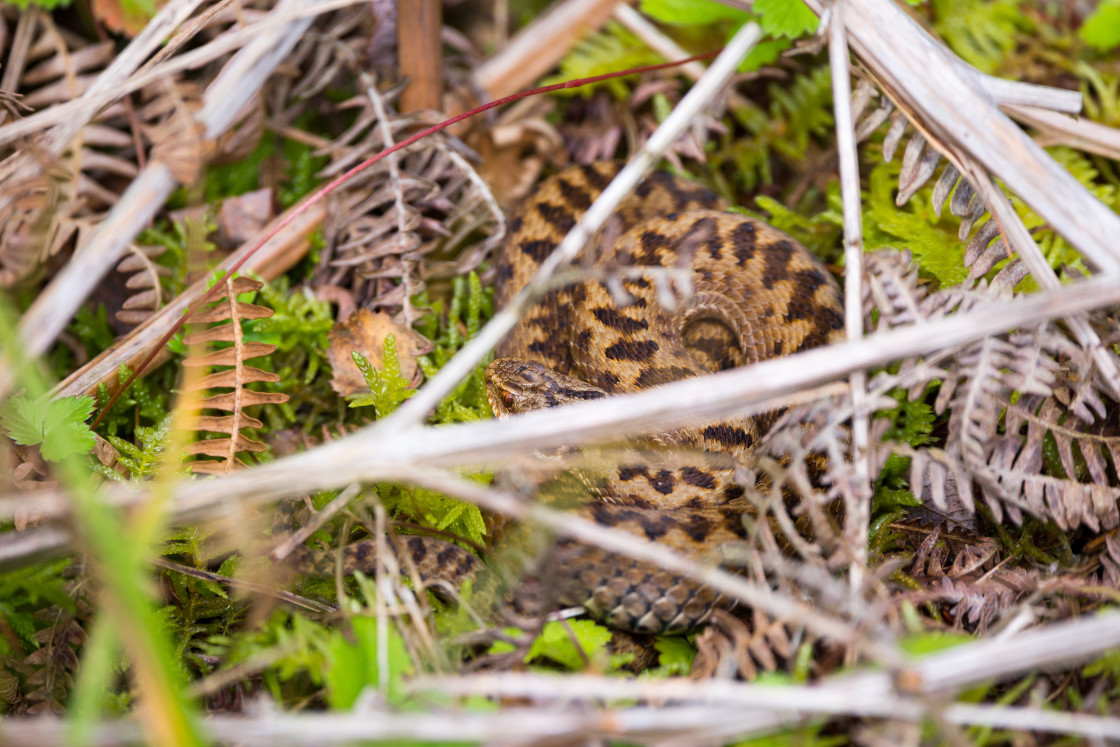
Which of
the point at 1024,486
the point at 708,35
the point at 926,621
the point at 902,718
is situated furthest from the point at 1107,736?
the point at 708,35

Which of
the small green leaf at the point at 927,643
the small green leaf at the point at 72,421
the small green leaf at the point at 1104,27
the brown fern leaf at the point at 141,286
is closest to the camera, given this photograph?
the small green leaf at the point at 927,643

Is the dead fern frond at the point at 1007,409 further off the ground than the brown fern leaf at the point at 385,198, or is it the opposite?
the brown fern leaf at the point at 385,198

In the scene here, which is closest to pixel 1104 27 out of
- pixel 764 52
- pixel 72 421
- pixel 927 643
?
pixel 764 52

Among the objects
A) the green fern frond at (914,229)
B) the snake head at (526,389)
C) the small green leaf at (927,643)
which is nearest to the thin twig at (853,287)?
the small green leaf at (927,643)

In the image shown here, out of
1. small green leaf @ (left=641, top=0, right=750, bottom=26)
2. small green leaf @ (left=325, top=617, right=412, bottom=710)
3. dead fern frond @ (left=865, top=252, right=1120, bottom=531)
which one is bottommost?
small green leaf @ (left=325, top=617, right=412, bottom=710)

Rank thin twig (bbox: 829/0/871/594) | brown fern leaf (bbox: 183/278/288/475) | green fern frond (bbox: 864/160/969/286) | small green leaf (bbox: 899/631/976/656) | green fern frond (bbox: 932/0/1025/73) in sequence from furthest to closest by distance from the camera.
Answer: green fern frond (bbox: 932/0/1025/73)
green fern frond (bbox: 864/160/969/286)
brown fern leaf (bbox: 183/278/288/475)
thin twig (bbox: 829/0/871/594)
small green leaf (bbox: 899/631/976/656)

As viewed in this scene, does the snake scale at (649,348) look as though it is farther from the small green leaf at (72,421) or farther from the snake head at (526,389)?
the small green leaf at (72,421)

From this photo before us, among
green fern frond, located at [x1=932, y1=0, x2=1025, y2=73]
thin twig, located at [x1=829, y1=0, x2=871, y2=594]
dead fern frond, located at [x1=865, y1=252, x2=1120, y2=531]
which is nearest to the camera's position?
thin twig, located at [x1=829, y1=0, x2=871, y2=594]

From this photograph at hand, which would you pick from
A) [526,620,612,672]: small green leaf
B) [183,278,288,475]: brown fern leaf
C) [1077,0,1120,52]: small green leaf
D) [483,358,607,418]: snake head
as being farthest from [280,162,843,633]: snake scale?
[1077,0,1120,52]: small green leaf

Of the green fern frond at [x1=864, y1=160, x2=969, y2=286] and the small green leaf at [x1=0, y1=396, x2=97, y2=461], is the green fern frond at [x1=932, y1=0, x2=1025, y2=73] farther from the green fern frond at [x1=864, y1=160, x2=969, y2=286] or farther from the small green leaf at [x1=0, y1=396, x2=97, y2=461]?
the small green leaf at [x1=0, y1=396, x2=97, y2=461]
